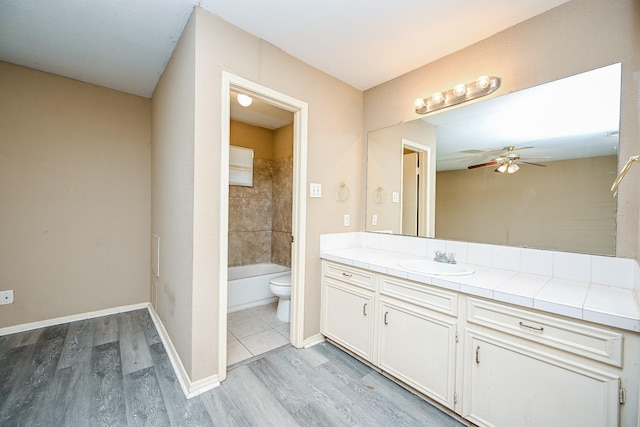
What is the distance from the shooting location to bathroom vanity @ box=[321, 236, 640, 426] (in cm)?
100

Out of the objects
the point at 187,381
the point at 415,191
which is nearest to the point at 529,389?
the point at 415,191

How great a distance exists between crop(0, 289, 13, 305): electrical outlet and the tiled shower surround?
2003 millimetres

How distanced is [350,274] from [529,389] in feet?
3.78

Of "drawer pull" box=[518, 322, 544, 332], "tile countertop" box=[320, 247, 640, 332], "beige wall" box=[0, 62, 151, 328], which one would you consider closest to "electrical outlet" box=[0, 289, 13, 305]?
"beige wall" box=[0, 62, 151, 328]

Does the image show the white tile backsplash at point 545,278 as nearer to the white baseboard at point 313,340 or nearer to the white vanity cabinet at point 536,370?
the white vanity cabinet at point 536,370

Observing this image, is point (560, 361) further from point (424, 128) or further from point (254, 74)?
point (254, 74)

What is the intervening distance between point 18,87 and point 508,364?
4195mm

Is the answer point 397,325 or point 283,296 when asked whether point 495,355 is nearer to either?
point 397,325

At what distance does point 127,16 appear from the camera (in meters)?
1.71

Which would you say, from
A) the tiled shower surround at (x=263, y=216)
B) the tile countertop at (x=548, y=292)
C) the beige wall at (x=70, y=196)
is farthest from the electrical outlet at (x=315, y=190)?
the beige wall at (x=70, y=196)

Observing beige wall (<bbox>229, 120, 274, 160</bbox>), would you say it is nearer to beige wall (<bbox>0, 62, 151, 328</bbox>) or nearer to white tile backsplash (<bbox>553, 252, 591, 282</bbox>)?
beige wall (<bbox>0, 62, 151, 328</bbox>)

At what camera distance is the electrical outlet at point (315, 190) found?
2.19 m

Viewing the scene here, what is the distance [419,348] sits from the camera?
5.18 ft

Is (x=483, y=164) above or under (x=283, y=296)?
above
